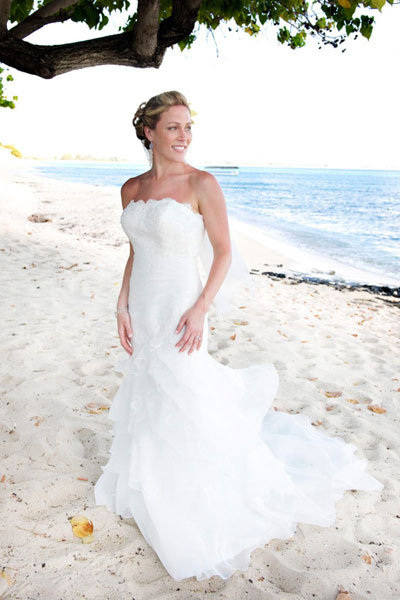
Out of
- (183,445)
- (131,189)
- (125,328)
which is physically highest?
(131,189)

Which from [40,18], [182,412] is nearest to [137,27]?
[40,18]

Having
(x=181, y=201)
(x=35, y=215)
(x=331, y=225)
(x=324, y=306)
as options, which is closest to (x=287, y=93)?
(x=331, y=225)

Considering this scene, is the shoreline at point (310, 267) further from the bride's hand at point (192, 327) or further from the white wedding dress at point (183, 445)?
the bride's hand at point (192, 327)

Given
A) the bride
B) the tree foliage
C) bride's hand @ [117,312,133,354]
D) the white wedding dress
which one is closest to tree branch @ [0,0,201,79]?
the tree foliage

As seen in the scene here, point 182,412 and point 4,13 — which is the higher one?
point 4,13

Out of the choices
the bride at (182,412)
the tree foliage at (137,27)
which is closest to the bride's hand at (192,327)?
the bride at (182,412)

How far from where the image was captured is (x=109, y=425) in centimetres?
391

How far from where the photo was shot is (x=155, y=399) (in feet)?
8.96

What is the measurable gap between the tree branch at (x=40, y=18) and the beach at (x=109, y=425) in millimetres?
3014

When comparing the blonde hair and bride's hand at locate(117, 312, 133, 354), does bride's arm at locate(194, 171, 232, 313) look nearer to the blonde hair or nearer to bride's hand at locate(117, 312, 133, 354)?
the blonde hair

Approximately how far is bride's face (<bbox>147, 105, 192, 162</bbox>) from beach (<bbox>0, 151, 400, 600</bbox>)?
83.4 inches

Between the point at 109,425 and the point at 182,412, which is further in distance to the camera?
the point at 109,425

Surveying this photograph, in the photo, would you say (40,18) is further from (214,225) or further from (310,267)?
(310,267)

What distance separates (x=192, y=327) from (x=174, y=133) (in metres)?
1.08
